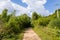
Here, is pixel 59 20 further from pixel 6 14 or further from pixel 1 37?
pixel 1 37

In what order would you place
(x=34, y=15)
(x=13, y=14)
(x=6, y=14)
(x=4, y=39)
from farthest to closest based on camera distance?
1. (x=34, y=15)
2. (x=6, y=14)
3. (x=13, y=14)
4. (x=4, y=39)

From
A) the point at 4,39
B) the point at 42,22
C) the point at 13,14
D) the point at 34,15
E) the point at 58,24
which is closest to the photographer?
the point at 4,39

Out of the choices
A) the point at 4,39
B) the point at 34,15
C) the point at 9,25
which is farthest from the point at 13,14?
the point at 34,15

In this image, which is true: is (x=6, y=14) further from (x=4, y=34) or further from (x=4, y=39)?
(x=4, y=39)

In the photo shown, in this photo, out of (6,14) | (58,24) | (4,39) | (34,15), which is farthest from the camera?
(34,15)

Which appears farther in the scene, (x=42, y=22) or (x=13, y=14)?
(x=42, y=22)

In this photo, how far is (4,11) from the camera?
36469mm

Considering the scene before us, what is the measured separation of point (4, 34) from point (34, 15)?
46487 millimetres

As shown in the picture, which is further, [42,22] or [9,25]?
[42,22]

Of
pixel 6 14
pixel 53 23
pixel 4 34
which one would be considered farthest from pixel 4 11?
pixel 4 34

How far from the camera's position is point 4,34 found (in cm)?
1886

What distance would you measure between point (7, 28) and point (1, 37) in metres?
4.30

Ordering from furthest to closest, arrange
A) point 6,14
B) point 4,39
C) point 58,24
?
point 6,14
point 58,24
point 4,39

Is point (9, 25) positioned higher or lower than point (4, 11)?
lower
